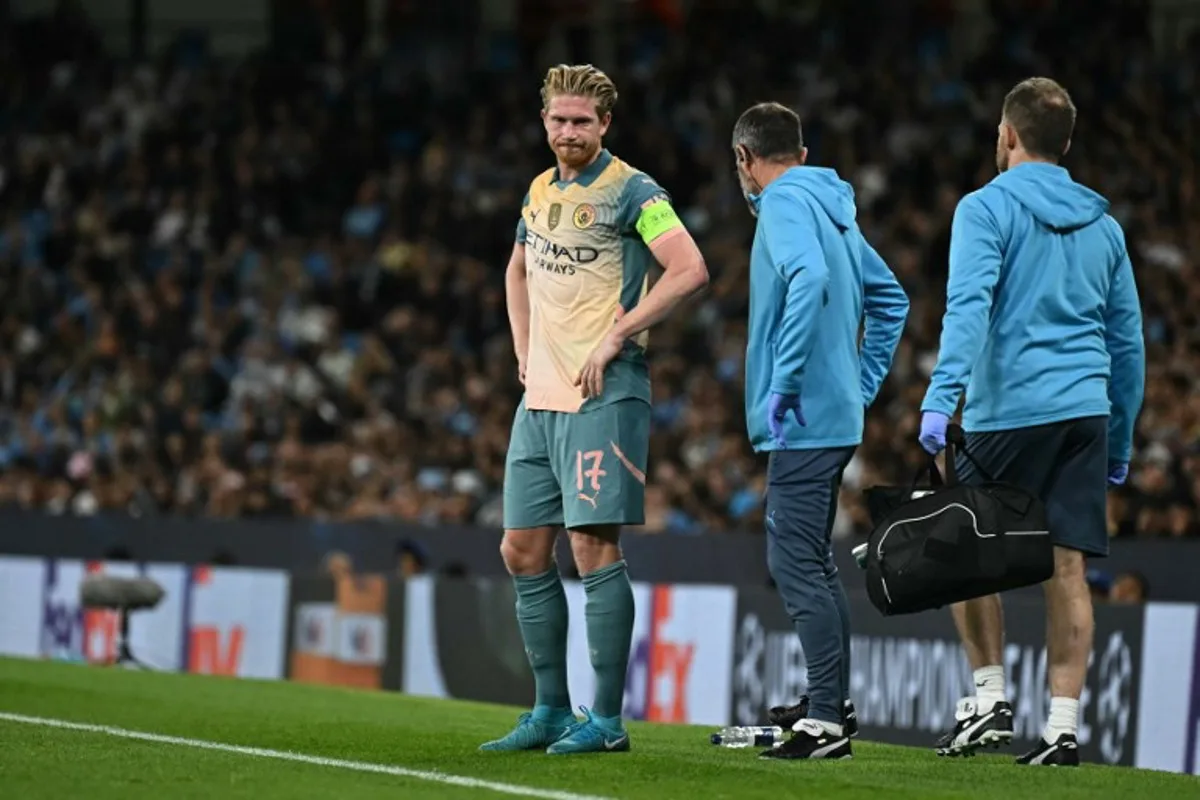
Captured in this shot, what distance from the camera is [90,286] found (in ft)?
77.2

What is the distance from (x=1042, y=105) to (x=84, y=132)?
20111mm

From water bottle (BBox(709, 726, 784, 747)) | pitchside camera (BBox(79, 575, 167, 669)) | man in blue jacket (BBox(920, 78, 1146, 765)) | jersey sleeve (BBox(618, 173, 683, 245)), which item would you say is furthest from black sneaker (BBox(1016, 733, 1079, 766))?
pitchside camera (BBox(79, 575, 167, 669))

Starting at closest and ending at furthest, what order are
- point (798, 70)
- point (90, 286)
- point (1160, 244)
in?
point (1160, 244)
point (798, 70)
point (90, 286)

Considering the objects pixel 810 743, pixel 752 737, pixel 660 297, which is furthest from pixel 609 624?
pixel 660 297

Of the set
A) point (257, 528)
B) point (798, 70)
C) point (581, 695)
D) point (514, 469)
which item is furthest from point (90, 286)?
point (514, 469)

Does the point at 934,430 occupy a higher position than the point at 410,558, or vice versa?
the point at 934,430

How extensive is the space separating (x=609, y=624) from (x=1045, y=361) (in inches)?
65.6

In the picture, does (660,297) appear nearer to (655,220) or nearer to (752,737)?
(655,220)

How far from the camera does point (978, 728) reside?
7.34 m

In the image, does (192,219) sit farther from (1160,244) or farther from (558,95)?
(558,95)

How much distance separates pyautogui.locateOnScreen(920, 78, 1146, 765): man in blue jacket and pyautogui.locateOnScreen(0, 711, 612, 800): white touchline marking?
1819mm

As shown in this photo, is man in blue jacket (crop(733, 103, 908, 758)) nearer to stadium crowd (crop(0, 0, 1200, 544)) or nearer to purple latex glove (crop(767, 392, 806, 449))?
purple latex glove (crop(767, 392, 806, 449))

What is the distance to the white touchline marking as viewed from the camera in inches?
244

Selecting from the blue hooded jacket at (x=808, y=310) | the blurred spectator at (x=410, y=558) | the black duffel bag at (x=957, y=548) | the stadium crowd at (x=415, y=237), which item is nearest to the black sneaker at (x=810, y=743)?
the black duffel bag at (x=957, y=548)
